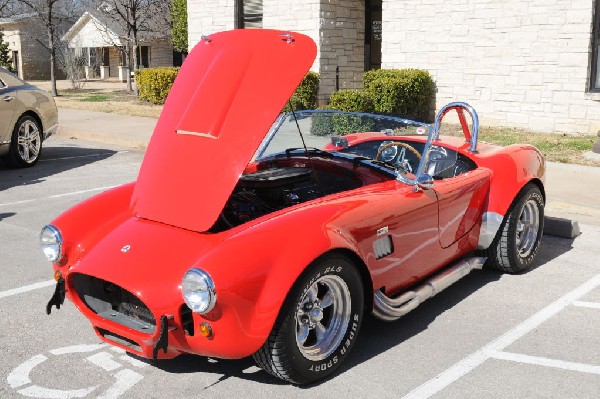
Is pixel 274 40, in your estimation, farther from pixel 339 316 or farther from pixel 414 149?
pixel 339 316

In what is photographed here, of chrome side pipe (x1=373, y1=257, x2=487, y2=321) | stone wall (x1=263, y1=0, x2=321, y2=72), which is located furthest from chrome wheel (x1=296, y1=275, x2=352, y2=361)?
stone wall (x1=263, y1=0, x2=321, y2=72)

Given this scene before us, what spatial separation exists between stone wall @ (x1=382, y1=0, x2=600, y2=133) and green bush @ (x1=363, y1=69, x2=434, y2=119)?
0.45m

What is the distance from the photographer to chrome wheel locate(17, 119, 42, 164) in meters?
10.3

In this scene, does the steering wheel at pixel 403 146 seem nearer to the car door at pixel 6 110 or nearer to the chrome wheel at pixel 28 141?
the car door at pixel 6 110

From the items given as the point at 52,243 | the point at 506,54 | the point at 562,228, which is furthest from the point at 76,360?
the point at 506,54

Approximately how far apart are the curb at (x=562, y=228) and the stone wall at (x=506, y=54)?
6.52 meters

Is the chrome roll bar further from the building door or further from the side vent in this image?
the building door

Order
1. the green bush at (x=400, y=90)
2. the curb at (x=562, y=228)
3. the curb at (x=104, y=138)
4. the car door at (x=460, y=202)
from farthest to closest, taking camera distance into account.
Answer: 1. the green bush at (x=400, y=90)
2. the curb at (x=104, y=138)
3. the curb at (x=562, y=228)
4. the car door at (x=460, y=202)

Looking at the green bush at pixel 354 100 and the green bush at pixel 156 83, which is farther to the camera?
the green bush at pixel 156 83

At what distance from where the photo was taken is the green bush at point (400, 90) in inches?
516

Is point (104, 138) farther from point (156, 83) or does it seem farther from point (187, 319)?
point (187, 319)

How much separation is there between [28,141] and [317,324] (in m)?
8.11

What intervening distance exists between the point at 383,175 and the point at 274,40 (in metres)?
1.10

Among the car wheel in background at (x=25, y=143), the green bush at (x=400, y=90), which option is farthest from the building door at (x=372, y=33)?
the car wheel in background at (x=25, y=143)
